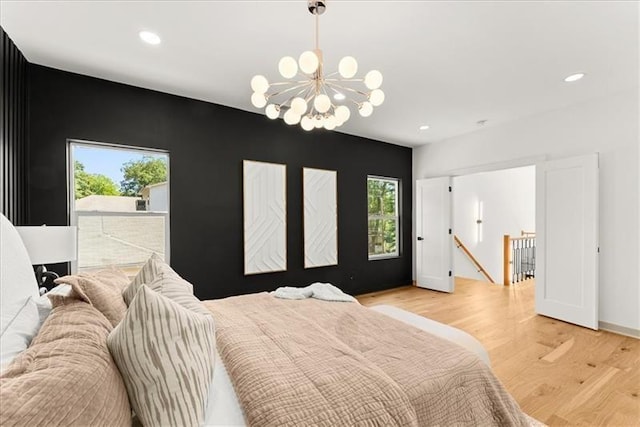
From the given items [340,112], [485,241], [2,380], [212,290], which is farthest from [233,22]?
[485,241]

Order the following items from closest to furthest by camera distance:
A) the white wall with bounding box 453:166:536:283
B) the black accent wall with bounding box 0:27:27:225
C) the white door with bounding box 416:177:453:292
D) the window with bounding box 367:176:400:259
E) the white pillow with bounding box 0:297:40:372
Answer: the white pillow with bounding box 0:297:40:372
the black accent wall with bounding box 0:27:27:225
the white door with bounding box 416:177:453:292
the window with bounding box 367:176:400:259
the white wall with bounding box 453:166:536:283

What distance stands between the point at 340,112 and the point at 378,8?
2.32 feet

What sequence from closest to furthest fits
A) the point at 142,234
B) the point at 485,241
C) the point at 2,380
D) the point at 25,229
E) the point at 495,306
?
1. the point at 2,380
2. the point at 25,229
3. the point at 142,234
4. the point at 495,306
5. the point at 485,241

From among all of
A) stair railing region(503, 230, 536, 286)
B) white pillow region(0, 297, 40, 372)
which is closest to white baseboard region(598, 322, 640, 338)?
stair railing region(503, 230, 536, 286)

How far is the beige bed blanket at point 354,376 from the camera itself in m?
1.05

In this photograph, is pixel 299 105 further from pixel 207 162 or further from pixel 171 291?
pixel 207 162

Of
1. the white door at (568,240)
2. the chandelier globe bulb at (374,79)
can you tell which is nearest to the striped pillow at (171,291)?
the chandelier globe bulb at (374,79)

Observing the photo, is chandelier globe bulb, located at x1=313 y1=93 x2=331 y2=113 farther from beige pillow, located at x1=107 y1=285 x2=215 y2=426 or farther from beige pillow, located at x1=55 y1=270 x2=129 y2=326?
beige pillow, located at x1=55 y1=270 x2=129 y2=326

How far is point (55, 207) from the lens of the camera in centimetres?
280

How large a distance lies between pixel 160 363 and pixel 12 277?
0.99 metres

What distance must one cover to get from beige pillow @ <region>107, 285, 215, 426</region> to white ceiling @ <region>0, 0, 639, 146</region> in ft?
6.50

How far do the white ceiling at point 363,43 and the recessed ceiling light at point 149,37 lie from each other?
53mm

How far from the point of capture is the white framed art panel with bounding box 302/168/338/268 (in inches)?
172

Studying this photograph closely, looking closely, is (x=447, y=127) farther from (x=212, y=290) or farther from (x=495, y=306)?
(x=212, y=290)
